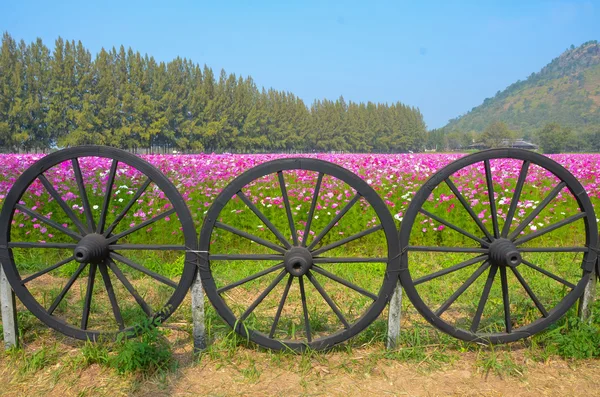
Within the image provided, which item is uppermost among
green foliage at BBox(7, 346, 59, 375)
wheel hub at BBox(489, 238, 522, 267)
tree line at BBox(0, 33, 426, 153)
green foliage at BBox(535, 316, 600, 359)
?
tree line at BBox(0, 33, 426, 153)

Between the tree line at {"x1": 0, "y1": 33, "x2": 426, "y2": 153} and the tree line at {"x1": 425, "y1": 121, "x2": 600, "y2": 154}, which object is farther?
the tree line at {"x1": 425, "y1": 121, "x2": 600, "y2": 154}

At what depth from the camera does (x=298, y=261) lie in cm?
→ 284

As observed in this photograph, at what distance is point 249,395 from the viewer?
2617mm

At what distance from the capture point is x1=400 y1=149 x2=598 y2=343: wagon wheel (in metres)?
2.93

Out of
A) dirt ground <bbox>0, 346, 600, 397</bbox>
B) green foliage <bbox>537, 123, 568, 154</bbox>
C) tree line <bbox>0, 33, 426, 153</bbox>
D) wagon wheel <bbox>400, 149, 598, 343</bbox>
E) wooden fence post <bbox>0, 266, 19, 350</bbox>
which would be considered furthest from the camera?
green foliage <bbox>537, 123, 568, 154</bbox>

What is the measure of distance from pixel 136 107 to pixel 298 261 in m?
43.7

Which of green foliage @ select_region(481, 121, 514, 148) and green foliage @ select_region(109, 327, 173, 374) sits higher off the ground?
green foliage @ select_region(481, 121, 514, 148)

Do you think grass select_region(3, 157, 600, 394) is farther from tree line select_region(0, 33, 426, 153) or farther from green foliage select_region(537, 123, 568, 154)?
green foliage select_region(537, 123, 568, 154)

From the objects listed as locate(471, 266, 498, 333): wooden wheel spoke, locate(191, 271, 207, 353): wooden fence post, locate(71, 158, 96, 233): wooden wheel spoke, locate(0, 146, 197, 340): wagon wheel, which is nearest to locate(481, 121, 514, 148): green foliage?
locate(0, 146, 197, 340): wagon wheel

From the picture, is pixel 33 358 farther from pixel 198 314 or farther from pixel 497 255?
pixel 497 255

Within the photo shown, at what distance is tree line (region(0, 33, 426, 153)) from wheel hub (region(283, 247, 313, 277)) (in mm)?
40628

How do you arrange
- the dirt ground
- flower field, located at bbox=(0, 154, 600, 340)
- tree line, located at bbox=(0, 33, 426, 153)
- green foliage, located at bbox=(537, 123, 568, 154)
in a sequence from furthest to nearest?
green foliage, located at bbox=(537, 123, 568, 154)
tree line, located at bbox=(0, 33, 426, 153)
flower field, located at bbox=(0, 154, 600, 340)
the dirt ground

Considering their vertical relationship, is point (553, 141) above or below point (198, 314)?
above

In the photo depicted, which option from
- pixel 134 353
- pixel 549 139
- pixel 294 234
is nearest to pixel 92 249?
pixel 134 353
